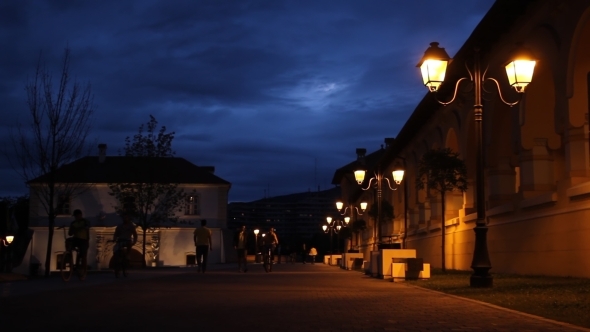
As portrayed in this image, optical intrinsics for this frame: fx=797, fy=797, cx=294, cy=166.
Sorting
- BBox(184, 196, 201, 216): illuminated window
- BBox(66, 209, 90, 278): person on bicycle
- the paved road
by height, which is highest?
BBox(184, 196, 201, 216): illuminated window

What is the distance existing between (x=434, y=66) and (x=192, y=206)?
64867 millimetres

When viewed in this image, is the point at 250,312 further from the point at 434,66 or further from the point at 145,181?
the point at 145,181

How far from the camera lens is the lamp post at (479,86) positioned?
14.8 m

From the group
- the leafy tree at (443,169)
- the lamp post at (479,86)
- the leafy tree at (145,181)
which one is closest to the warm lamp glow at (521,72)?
the lamp post at (479,86)

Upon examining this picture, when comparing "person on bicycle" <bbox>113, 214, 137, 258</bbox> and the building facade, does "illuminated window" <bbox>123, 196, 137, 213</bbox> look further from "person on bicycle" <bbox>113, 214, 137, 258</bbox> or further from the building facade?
"person on bicycle" <bbox>113, 214, 137, 258</bbox>

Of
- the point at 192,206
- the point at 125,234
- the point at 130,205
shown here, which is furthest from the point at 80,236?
the point at 192,206

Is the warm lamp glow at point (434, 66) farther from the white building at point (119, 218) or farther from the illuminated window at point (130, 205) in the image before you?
the white building at point (119, 218)

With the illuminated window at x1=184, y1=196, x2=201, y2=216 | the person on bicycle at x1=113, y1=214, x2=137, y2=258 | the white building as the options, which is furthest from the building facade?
the illuminated window at x1=184, y1=196, x2=201, y2=216

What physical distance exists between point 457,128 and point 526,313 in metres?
22.5

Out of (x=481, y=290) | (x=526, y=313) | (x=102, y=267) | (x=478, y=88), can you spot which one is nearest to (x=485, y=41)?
(x=478, y=88)

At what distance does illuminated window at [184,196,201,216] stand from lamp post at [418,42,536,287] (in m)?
64.1

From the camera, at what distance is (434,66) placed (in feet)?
51.8

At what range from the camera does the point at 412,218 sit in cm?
4506

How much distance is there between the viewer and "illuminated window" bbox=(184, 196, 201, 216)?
78.6 meters
